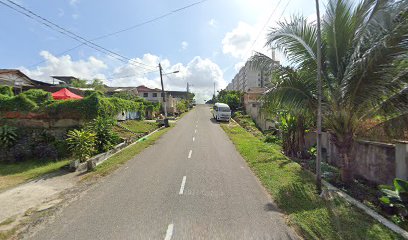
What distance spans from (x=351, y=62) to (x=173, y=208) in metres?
6.32

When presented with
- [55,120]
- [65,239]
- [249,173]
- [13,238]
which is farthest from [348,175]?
[55,120]

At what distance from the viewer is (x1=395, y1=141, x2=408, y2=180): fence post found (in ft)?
22.5

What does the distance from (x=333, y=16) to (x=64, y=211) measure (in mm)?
9093

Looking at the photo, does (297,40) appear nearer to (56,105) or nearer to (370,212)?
(370,212)

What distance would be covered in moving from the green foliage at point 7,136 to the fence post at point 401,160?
778 inches

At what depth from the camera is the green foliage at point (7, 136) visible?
51.7ft

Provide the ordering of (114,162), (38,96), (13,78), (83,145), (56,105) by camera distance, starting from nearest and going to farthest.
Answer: (83,145), (114,162), (56,105), (38,96), (13,78)

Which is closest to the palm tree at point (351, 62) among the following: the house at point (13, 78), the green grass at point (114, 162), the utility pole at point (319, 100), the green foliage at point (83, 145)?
the utility pole at point (319, 100)

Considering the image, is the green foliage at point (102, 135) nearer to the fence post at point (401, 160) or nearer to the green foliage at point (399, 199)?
the green foliage at point (399, 199)

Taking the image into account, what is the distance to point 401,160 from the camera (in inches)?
277

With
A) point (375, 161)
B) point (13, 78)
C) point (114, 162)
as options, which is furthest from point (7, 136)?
point (375, 161)

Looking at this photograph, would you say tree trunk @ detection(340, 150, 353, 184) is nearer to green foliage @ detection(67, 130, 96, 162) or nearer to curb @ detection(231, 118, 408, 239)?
curb @ detection(231, 118, 408, 239)

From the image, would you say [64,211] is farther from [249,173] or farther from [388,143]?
[388,143]

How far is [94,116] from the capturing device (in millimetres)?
16000
